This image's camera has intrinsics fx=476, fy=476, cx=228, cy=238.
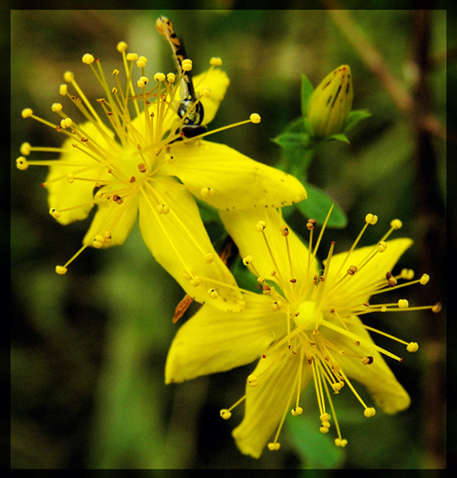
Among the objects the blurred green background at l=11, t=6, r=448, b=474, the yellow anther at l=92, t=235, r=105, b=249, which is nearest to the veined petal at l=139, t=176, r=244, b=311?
the yellow anther at l=92, t=235, r=105, b=249

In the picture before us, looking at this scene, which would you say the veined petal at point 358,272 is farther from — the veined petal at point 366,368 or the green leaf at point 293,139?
the green leaf at point 293,139

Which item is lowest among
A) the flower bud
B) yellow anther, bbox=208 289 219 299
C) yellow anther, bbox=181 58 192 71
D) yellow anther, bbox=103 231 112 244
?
yellow anther, bbox=208 289 219 299

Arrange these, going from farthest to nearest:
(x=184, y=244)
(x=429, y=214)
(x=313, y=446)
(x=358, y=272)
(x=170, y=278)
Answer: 1. (x=170, y=278)
2. (x=429, y=214)
3. (x=313, y=446)
4. (x=358, y=272)
5. (x=184, y=244)

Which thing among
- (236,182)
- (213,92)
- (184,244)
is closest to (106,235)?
(184,244)

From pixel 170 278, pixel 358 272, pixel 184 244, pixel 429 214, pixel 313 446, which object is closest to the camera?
pixel 184 244

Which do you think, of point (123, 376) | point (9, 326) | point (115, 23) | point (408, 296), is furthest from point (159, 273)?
point (115, 23)

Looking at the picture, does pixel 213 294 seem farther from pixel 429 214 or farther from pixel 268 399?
pixel 429 214

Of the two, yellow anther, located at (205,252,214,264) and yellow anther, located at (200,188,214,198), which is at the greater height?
yellow anther, located at (200,188,214,198)

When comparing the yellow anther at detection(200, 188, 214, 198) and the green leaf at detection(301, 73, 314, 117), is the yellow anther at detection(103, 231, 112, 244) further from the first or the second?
the green leaf at detection(301, 73, 314, 117)
